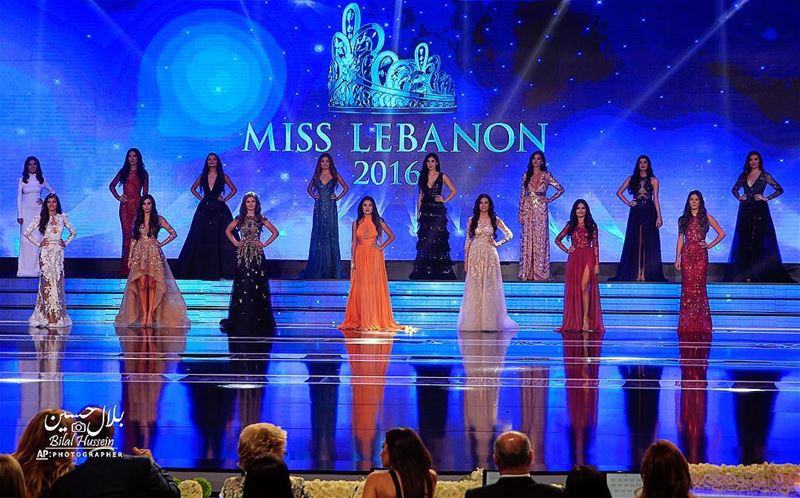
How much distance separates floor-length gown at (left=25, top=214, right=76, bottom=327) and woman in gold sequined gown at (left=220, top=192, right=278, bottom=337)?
6.61ft

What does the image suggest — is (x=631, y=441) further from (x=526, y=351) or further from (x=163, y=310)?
(x=163, y=310)

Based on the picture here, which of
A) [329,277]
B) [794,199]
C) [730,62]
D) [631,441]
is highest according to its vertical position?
[730,62]

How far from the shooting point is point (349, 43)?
644 inches

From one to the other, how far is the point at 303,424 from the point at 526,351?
172 inches

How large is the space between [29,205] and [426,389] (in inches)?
390

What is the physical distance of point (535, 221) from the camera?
573 inches

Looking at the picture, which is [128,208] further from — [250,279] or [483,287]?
[483,287]

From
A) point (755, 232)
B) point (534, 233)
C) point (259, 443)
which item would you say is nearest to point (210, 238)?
point (534, 233)

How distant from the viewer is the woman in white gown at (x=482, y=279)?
1240 centimetres

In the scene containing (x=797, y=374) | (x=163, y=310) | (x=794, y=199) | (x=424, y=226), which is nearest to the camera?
(x=797, y=374)

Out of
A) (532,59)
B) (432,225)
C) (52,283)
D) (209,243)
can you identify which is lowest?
(52,283)

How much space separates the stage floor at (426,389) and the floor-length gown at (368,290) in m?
0.47

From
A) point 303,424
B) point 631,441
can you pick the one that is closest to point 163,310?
point 303,424

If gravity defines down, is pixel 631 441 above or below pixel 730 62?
below
